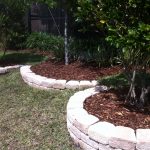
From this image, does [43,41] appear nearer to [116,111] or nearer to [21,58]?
[21,58]

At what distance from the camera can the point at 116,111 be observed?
4.53 m

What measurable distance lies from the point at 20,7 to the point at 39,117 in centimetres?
457

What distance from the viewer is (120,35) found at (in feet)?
12.4

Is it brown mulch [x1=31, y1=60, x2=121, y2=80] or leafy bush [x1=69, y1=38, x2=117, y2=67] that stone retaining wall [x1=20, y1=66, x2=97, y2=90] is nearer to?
brown mulch [x1=31, y1=60, x2=121, y2=80]

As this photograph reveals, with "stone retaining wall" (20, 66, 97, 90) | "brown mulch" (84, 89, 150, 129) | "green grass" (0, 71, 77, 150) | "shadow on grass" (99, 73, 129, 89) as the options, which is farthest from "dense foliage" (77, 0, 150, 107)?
"stone retaining wall" (20, 66, 97, 90)

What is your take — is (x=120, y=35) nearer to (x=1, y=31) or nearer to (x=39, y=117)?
(x=39, y=117)

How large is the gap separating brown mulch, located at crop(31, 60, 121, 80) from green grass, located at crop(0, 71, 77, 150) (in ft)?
1.72

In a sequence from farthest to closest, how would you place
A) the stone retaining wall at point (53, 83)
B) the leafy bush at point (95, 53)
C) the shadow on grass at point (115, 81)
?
the leafy bush at point (95, 53) → the stone retaining wall at point (53, 83) → the shadow on grass at point (115, 81)

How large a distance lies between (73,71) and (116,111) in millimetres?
2689

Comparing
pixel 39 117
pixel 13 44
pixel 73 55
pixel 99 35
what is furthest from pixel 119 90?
pixel 13 44

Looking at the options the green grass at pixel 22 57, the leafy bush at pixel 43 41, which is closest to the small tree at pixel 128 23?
the green grass at pixel 22 57

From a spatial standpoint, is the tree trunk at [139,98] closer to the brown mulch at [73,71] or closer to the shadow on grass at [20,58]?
the brown mulch at [73,71]

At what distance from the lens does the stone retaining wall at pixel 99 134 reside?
3.71m

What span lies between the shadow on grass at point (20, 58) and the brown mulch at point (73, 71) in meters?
1.86
